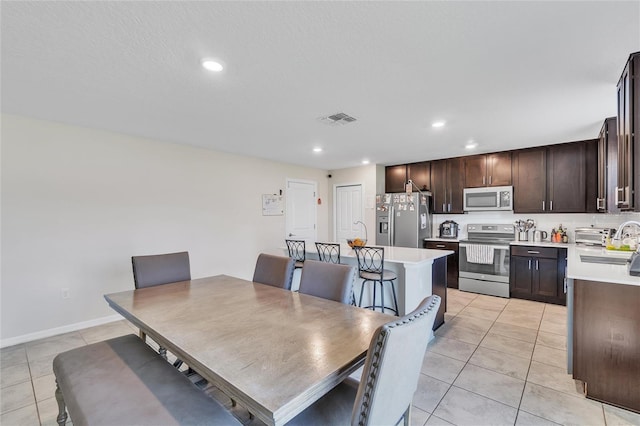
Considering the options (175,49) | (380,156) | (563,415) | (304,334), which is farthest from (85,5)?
(380,156)

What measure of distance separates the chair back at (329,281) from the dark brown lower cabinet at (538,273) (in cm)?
361

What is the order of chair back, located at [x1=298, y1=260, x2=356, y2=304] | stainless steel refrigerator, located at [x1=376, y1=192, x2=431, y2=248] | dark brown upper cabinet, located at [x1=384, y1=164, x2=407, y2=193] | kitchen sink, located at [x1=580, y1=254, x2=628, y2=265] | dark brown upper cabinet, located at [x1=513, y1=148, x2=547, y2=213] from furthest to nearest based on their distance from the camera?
1. dark brown upper cabinet, located at [x1=384, y1=164, x2=407, y2=193]
2. stainless steel refrigerator, located at [x1=376, y1=192, x2=431, y2=248]
3. dark brown upper cabinet, located at [x1=513, y1=148, x2=547, y2=213]
4. kitchen sink, located at [x1=580, y1=254, x2=628, y2=265]
5. chair back, located at [x1=298, y1=260, x2=356, y2=304]

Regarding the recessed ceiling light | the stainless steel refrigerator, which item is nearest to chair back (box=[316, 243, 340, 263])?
the stainless steel refrigerator

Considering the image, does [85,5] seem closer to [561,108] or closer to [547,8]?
[547,8]

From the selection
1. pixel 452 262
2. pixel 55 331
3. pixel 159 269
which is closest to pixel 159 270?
pixel 159 269

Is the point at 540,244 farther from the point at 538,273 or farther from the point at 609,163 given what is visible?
the point at 609,163

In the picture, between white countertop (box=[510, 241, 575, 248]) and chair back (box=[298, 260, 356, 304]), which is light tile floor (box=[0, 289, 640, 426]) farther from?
white countertop (box=[510, 241, 575, 248])

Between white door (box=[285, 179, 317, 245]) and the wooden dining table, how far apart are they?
356cm

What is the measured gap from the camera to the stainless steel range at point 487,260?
446cm

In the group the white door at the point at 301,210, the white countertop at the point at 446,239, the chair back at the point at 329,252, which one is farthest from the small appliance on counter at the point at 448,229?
the chair back at the point at 329,252

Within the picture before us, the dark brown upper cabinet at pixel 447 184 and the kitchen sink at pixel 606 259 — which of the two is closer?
the kitchen sink at pixel 606 259

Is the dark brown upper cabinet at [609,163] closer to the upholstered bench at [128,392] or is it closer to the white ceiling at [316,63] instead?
the white ceiling at [316,63]

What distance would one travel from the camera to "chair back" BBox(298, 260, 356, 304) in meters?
1.95

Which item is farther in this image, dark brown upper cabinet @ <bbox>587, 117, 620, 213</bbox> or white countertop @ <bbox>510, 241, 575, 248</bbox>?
white countertop @ <bbox>510, 241, 575, 248</bbox>
